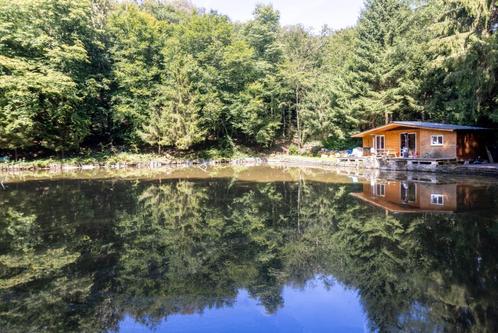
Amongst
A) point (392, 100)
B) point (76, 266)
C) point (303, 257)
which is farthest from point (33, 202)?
point (392, 100)

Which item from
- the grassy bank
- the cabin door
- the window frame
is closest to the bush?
the grassy bank

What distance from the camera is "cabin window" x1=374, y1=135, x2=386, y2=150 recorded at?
88.8ft

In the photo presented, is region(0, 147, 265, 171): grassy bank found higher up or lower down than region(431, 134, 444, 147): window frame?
lower down

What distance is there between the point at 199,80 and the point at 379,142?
16753mm

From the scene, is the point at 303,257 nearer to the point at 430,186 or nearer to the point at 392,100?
the point at 430,186

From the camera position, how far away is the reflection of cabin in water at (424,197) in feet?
35.3

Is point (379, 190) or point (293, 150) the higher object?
point (293, 150)

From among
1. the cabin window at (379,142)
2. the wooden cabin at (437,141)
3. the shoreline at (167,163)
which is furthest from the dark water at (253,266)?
the cabin window at (379,142)

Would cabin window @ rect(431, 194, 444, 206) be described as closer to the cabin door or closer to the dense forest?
the dense forest

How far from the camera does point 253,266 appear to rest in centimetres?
649

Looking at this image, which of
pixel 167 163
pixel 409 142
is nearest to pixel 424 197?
pixel 409 142

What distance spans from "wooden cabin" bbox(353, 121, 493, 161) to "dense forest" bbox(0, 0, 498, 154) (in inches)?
54.3

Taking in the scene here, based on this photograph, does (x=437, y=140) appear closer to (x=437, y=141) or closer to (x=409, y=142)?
(x=437, y=141)

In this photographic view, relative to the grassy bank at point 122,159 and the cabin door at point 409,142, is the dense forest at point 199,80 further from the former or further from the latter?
the cabin door at point 409,142
